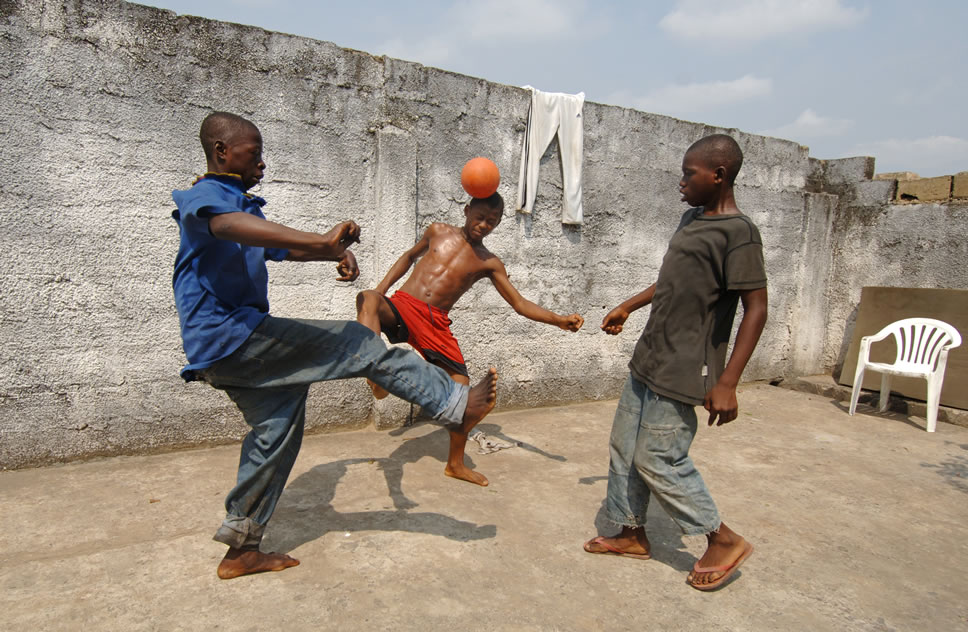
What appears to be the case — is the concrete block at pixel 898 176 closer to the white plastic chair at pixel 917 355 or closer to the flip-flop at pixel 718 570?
the white plastic chair at pixel 917 355

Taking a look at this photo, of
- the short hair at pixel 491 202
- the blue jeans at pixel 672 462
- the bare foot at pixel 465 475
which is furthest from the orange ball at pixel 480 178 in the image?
the bare foot at pixel 465 475

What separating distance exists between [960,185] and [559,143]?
4131mm

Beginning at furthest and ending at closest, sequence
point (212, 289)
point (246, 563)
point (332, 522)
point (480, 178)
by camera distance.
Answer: point (480, 178)
point (332, 522)
point (246, 563)
point (212, 289)

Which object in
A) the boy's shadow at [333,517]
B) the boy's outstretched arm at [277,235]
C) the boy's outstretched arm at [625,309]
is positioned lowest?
the boy's shadow at [333,517]

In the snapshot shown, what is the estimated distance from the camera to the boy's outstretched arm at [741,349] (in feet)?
7.38

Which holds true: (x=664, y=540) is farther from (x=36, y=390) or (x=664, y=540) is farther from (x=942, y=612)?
(x=36, y=390)

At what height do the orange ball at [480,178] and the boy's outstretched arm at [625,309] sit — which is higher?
the orange ball at [480,178]

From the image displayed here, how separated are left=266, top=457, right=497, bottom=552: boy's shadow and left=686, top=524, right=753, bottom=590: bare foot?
2.86 feet

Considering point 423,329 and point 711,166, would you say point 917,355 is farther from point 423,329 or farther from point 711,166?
point 423,329

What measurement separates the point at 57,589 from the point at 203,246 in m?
1.36

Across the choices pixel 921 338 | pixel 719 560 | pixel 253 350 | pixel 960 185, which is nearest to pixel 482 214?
pixel 253 350

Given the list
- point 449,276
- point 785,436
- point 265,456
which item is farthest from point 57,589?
point 785,436

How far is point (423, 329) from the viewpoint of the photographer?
3.38m

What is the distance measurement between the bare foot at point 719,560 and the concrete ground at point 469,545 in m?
0.05
